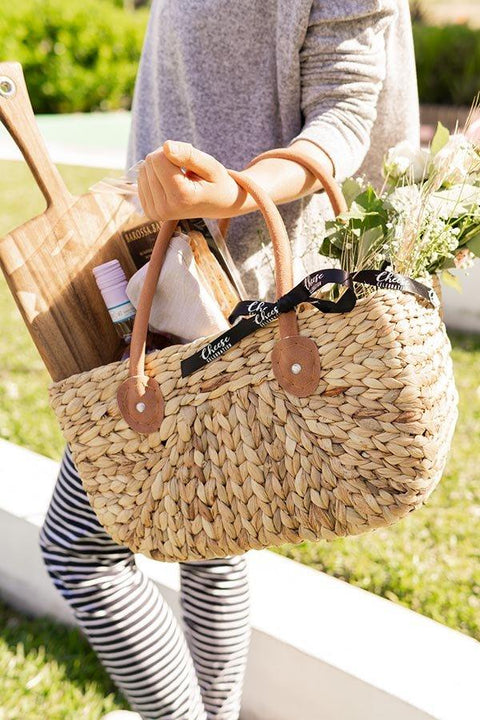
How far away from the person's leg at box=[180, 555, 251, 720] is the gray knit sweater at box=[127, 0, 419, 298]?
1.78ft

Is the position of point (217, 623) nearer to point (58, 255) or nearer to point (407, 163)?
point (58, 255)

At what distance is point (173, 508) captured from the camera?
1218 mm

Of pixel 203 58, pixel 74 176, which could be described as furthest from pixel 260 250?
pixel 74 176

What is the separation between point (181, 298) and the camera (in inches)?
49.1

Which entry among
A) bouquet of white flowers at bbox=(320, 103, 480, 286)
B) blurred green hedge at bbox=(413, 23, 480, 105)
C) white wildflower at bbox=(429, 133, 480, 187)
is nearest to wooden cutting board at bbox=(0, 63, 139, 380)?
bouquet of white flowers at bbox=(320, 103, 480, 286)

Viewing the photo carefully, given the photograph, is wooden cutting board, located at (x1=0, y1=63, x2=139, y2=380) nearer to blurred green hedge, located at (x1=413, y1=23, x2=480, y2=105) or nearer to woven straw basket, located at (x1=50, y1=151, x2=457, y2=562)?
woven straw basket, located at (x1=50, y1=151, x2=457, y2=562)

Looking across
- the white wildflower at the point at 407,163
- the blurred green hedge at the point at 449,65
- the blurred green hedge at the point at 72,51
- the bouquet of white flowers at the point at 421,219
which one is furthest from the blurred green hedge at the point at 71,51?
the bouquet of white flowers at the point at 421,219

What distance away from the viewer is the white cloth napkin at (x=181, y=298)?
48.6 inches

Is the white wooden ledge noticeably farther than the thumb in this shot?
Yes

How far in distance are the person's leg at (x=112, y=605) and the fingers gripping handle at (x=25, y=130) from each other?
1.56ft

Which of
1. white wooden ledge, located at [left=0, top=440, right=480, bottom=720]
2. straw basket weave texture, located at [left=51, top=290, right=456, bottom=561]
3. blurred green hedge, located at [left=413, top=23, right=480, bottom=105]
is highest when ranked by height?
straw basket weave texture, located at [left=51, top=290, right=456, bottom=561]

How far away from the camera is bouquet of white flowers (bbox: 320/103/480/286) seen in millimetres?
1175

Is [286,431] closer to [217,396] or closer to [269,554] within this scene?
[217,396]

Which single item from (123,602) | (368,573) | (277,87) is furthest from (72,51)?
(123,602)
